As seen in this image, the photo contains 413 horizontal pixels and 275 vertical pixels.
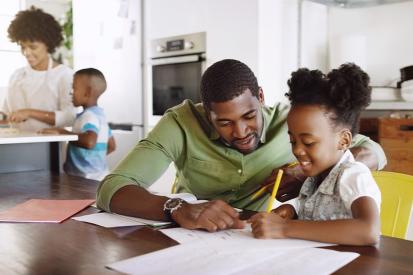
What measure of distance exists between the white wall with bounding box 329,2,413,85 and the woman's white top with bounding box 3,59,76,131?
176 centimetres

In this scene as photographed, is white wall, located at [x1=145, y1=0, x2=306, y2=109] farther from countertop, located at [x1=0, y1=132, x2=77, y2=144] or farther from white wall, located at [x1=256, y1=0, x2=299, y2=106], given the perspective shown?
countertop, located at [x1=0, y1=132, x2=77, y2=144]

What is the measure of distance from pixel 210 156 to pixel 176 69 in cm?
246

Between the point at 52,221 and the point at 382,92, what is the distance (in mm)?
2394

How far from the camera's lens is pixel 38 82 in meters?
2.89

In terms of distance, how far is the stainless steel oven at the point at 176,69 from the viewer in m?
3.45

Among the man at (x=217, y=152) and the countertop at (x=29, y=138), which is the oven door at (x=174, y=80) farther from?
the man at (x=217, y=152)

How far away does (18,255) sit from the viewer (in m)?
0.81

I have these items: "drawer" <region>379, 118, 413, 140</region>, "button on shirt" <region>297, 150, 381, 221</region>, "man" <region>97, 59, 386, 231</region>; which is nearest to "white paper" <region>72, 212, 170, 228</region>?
"man" <region>97, 59, 386, 231</region>

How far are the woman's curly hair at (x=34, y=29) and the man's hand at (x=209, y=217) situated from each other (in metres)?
2.36

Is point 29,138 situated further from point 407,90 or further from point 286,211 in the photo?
point 407,90

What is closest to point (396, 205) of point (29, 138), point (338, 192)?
point (338, 192)

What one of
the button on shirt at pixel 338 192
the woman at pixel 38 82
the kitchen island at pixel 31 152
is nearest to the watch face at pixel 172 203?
the button on shirt at pixel 338 192

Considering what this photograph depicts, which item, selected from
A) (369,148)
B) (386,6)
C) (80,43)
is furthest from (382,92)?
(80,43)

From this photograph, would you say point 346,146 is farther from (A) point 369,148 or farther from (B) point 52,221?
(B) point 52,221
